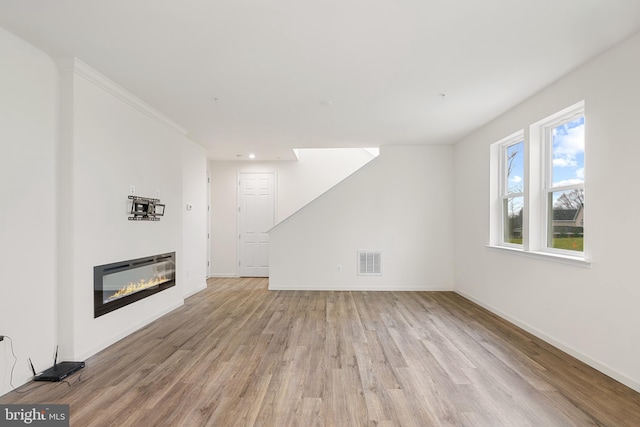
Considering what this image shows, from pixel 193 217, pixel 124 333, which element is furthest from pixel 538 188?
pixel 193 217

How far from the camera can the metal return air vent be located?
5855mm

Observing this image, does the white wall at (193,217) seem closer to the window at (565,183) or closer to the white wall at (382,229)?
the white wall at (382,229)

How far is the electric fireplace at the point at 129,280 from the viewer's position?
3055 millimetres

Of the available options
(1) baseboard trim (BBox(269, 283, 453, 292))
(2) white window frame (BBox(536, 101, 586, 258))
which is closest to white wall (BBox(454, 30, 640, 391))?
(2) white window frame (BBox(536, 101, 586, 258))

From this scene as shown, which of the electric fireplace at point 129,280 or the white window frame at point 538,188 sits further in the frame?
the white window frame at point 538,188

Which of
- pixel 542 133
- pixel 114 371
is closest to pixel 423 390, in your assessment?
pixel 114 371

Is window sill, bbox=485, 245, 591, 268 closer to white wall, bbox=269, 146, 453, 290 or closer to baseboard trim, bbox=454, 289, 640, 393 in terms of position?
baseboard trim, bbox=454, 289, 640, 393

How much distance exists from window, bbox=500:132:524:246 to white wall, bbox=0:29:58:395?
195 inches

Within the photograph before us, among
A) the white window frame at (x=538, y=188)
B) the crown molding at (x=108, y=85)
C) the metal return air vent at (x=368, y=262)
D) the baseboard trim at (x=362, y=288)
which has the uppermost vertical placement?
the crown molding at (x=108, y=85)

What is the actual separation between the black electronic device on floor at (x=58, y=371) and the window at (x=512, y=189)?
490cm

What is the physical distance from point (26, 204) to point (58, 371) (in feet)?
4.54

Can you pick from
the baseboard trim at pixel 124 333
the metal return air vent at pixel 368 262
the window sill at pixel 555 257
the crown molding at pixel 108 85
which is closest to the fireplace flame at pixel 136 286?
the baseboard trim at pixel 124 333

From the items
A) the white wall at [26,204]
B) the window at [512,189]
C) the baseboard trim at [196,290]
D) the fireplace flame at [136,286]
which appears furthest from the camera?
the baseboard trim at [196,290]

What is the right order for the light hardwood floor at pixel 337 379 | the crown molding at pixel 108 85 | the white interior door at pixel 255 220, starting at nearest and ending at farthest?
the light hardwood floor at pixel 337 379 < the crown molding at pixel 108 85 < the white interior door at pixel 255 220
